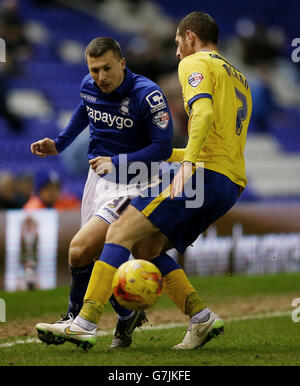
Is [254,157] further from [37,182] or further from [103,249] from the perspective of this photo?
[103,249]

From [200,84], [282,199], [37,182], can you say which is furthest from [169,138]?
[282,199]

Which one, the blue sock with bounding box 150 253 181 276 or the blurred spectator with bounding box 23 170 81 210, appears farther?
the blurred spectator with bounding box 23 170 81 210

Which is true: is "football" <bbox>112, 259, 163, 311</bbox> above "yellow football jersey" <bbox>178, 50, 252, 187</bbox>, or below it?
below

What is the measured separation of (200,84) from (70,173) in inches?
383

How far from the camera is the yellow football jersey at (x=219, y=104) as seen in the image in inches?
185

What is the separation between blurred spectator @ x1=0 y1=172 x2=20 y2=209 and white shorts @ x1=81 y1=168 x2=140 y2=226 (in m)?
4.82

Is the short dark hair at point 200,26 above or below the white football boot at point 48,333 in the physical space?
above

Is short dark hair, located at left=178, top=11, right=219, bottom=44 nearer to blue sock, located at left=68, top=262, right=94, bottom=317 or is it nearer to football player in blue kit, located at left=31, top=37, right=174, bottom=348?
football player in blue kit, located at left=31, top=37, right=174, bottom=348

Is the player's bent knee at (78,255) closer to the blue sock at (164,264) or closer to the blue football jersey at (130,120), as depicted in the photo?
the blue sock at (164,264)

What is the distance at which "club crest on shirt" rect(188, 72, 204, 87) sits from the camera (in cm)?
465

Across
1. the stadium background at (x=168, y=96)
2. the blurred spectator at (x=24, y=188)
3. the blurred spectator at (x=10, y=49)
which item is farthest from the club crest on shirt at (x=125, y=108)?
Answer: the blurred spectator at (x=10, y=49)

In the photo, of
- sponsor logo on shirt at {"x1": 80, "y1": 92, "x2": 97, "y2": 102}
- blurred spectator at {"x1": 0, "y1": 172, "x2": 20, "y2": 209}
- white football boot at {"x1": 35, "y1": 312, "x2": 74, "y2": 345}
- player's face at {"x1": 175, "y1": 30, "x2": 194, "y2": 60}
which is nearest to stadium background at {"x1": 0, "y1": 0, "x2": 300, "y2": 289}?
blurred spectator at {"x1": 0, "y1": 172, "x2": 20, "y2": 209}

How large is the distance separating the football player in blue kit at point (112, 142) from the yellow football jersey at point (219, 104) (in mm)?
337

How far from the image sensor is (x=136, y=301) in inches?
181
